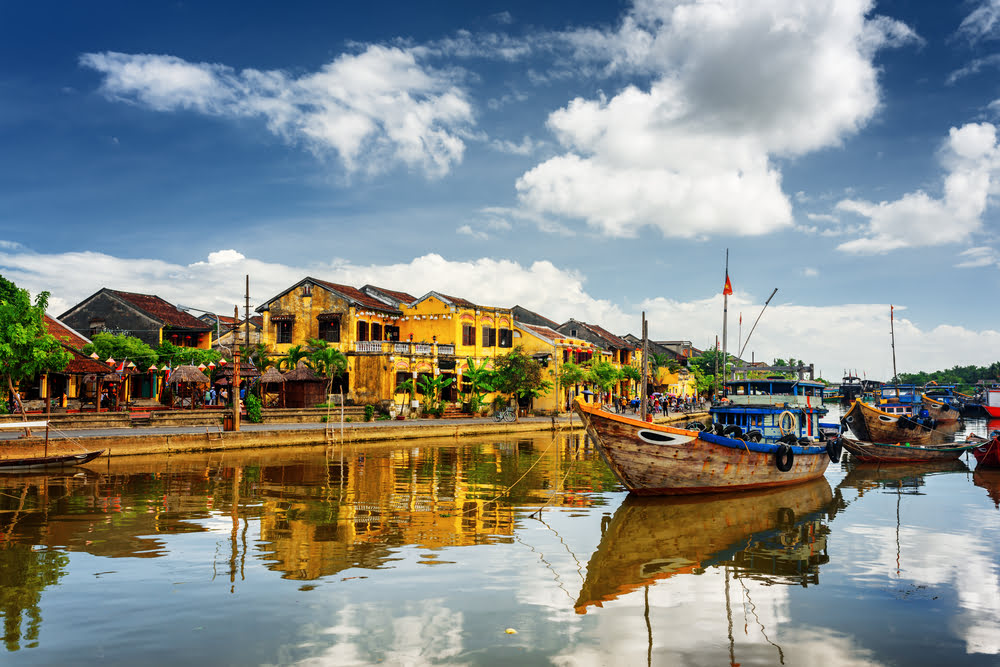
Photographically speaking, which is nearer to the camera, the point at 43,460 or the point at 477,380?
the point at 43,460

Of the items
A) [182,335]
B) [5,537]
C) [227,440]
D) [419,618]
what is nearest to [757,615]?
[419,618]

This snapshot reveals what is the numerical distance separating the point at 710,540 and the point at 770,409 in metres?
9.56

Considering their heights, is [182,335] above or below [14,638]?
above

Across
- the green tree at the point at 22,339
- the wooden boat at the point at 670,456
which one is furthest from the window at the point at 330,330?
the wooden boat at the point at 670,456

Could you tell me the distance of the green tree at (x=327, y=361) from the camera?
1756 inches

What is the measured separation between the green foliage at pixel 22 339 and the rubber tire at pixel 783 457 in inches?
1026

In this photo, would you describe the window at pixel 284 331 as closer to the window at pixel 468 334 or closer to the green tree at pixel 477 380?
the window at pixel 468 334

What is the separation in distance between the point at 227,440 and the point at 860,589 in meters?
24.8

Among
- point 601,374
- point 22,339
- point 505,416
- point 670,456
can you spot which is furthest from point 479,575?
point 601,374

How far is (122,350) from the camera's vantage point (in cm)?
3897

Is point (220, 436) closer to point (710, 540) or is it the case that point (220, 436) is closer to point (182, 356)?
point (182, 356)

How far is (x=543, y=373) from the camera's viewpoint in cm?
5419

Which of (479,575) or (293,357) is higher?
(293,357)

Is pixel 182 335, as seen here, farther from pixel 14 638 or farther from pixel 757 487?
pixel 14 638
